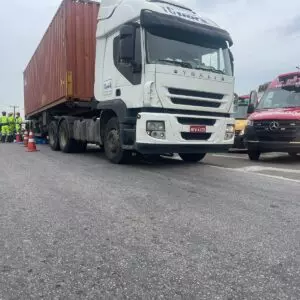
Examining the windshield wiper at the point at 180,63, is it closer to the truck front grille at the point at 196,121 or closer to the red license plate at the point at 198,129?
the truck front grille at the point at 196,121

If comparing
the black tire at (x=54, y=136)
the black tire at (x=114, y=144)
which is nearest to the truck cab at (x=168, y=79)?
the black tire at (x=114, y=144)

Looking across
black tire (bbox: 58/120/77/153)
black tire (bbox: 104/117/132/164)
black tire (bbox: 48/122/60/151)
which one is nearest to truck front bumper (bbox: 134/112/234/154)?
black tire (bbox: 104/117/132/164)

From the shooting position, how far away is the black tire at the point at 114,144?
729 cm

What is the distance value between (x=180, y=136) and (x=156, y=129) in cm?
52

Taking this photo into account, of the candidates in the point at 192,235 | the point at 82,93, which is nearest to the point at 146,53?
the point at 82,93

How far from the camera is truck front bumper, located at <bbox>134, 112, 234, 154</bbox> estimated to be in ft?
20.6

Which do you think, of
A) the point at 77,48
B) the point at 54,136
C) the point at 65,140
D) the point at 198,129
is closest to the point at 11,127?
the point at 54,136

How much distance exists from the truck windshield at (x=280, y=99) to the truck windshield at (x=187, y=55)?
243cm

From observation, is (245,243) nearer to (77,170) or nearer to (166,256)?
(166,256)

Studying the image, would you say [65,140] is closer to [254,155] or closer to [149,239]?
[254,155]

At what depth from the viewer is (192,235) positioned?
9.86 ft

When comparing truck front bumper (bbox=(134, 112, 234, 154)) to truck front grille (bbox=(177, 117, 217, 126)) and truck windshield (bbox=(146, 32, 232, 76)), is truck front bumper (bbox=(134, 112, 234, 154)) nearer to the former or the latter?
truck front grille (bbox=(177, 117, 217, 126))

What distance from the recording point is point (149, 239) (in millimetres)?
2914

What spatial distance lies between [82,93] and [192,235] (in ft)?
22.8
